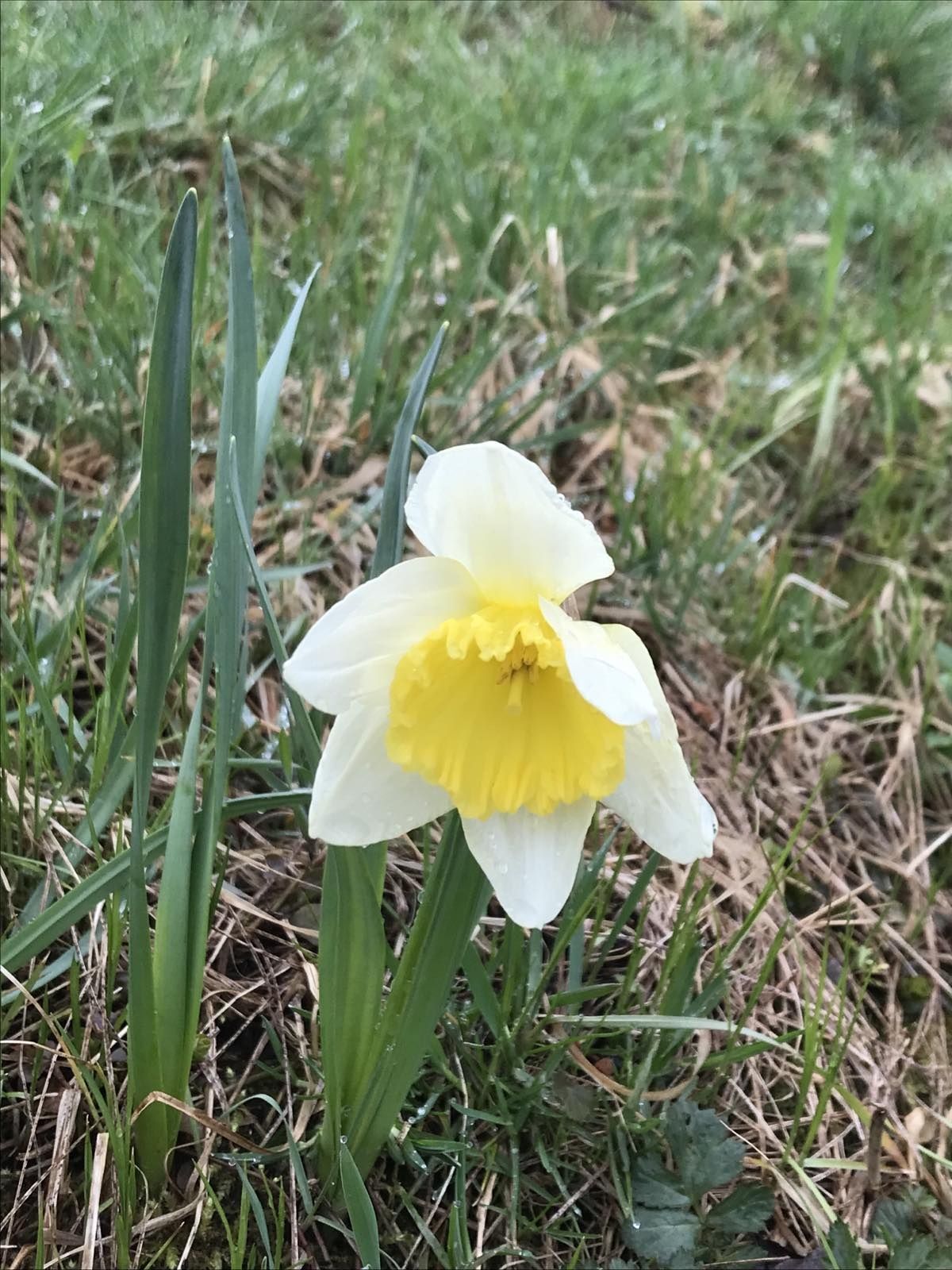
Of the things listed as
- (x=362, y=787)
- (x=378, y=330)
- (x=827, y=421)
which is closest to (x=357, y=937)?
(x=362, y=787)

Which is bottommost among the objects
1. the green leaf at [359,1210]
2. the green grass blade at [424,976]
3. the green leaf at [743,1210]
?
the green leaf at [743,1210]

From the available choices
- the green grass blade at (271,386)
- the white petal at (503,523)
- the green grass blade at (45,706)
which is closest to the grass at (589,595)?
the green grass blade at (45,706)

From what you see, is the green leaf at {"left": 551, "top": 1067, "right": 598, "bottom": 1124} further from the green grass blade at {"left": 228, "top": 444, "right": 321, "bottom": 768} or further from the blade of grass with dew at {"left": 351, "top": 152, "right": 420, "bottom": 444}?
the blade of grass with dew at {"left": 351, "top": 152, "right": 420, "bottom": 444}

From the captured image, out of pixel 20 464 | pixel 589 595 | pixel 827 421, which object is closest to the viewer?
pixel 20 464

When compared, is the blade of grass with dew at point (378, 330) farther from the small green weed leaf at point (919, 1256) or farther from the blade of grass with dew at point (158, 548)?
the small green weed leaf at point (919, 1256)

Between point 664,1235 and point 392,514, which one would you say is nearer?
point 392,514

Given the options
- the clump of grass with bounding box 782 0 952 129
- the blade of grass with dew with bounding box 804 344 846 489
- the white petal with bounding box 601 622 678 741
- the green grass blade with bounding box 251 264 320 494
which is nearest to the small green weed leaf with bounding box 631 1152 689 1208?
the white petal with bounding box 601 622 678 741

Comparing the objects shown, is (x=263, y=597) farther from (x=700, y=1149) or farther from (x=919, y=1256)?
(x=919, y=1256)
